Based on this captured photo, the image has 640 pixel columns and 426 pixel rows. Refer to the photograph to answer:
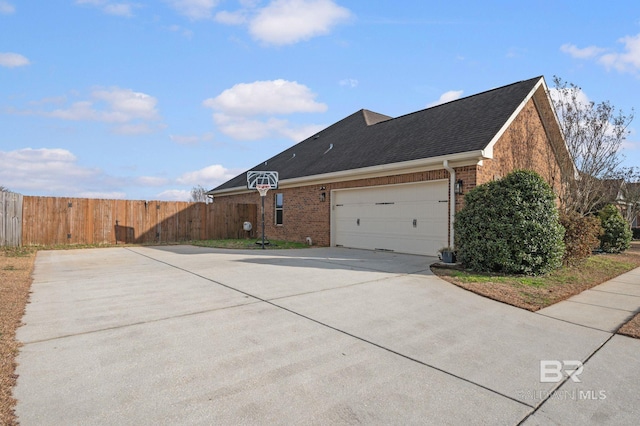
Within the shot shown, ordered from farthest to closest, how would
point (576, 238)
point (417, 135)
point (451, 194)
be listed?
point (417, 135)
point (451, 194)
point (576, 238)

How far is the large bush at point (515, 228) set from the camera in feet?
22.9

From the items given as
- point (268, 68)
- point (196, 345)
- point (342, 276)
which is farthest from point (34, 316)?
point (268, 68)

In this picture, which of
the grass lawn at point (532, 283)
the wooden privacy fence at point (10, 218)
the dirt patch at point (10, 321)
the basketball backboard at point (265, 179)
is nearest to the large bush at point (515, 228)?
the grass lawn at point (532, 283)

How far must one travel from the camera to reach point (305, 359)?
3.16 metres

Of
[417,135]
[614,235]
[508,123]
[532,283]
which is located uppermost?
[417,135]

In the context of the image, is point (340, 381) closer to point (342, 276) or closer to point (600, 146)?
point (342, 276)

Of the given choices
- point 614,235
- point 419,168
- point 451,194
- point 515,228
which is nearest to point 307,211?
point 419,168

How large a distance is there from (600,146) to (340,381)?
42.6 feet

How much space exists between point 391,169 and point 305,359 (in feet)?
29.1

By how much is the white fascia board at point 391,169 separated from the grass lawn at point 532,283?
3.16m

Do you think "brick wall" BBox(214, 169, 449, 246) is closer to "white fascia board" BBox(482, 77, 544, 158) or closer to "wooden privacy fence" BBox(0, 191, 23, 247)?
"white fascia board" BBox(482, 77, 544, 158)

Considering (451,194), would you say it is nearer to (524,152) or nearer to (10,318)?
(524,152)

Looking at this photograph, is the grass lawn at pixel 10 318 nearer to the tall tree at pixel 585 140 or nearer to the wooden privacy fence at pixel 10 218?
the wooden privacy fence at pixel 10 218

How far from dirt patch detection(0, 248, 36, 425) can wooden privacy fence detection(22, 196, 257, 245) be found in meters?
6.86
